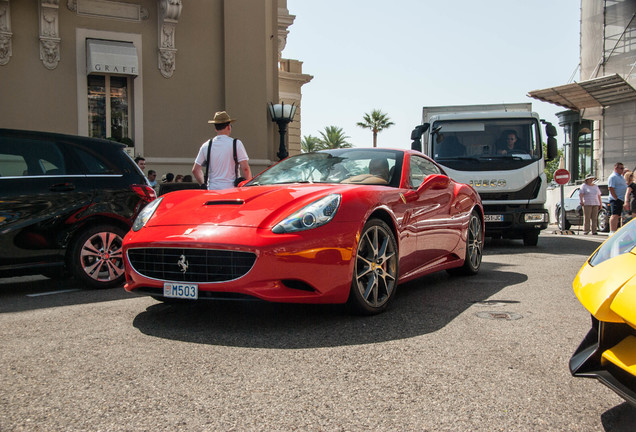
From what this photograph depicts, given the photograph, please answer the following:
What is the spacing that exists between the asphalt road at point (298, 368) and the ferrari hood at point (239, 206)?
0.72m

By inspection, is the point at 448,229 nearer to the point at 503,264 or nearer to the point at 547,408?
the point at 503,264

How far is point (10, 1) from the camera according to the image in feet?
50.1

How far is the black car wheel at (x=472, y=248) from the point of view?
290 inches

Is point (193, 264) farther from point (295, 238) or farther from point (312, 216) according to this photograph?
point (312, 216)

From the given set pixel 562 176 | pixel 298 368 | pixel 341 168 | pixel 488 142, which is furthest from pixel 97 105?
pixel 298 368

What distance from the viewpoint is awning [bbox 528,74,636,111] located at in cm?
2731

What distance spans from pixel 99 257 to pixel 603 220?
16844 millimetres

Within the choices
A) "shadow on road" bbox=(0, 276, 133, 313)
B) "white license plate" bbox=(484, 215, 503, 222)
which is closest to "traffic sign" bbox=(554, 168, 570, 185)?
"white license plate" bbox=(484, 215, 503, 222)

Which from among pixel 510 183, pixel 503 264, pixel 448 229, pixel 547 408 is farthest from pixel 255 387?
pixel 510 183

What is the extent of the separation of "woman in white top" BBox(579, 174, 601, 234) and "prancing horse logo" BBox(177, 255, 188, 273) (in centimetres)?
1563

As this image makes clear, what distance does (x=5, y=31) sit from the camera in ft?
49.9

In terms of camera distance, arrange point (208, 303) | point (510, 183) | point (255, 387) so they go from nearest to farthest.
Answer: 1. point (255, 387)
2. point (208, 303)
3. point (510, 183)

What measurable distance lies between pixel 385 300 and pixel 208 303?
1459 mm

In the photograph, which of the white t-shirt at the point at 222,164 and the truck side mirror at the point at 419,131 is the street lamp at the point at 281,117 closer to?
the truck side mirror at the point at 419,131
